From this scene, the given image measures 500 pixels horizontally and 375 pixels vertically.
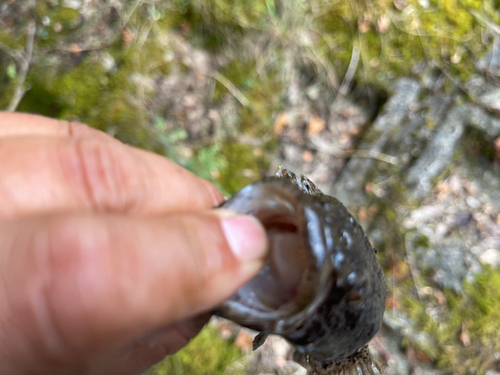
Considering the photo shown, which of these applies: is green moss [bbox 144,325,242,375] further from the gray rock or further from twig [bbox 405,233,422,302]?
the gray rock

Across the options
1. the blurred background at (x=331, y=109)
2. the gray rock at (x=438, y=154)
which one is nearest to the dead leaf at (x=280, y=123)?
the blurred background at (x=331, y=109)

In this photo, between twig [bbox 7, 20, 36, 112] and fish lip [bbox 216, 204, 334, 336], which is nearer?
fish lip [bbox 216, 204, 334, 336]

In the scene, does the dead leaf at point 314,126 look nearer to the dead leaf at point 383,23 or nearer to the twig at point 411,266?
the dead leaf at point 383,23

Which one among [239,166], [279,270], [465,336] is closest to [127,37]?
[239,166]

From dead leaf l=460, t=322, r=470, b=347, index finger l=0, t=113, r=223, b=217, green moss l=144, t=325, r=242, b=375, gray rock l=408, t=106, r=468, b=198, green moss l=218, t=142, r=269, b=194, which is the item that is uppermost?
index finger l=0, t=113, r=223, b=217

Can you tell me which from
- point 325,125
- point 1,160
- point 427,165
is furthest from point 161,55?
point 427,165

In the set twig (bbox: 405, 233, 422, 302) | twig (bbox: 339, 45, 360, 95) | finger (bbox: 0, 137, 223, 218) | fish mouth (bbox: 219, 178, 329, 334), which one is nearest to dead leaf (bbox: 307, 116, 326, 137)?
twig (bbox: 339, 45, 360, 95)

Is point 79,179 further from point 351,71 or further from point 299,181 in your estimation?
point 351,71
